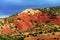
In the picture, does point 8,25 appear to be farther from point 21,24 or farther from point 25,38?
point 25,38

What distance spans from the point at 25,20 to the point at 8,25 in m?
10.4

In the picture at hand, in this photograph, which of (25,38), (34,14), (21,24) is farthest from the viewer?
(34,14)

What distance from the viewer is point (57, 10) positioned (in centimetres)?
11462

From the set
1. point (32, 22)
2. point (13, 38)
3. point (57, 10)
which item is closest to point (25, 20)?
point (32, 22)

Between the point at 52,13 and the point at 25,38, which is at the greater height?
the point at 52,13

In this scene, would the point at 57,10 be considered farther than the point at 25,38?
Yes

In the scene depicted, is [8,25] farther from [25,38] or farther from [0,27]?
[25,38]

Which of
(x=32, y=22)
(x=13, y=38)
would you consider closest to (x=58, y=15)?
(x=32, y=22)

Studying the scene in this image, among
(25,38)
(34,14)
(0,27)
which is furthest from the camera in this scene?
(34,14)

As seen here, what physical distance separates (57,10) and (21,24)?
2106cm

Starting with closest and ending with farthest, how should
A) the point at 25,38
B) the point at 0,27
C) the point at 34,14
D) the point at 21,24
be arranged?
1. the point at 25,38
2. the point at 0,27
3. the point at 21,24
4. the point at 34,14

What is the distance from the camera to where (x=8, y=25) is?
324ft

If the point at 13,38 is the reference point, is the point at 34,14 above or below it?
above

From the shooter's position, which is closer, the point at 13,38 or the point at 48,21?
the point at 13,38
